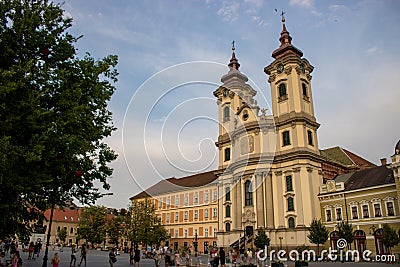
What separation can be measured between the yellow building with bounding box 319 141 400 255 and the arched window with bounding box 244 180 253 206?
1051 cm

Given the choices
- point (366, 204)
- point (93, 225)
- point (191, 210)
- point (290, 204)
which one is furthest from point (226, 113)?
point (93, 225)

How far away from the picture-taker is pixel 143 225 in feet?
184

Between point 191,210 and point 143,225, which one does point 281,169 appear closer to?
point 143,225

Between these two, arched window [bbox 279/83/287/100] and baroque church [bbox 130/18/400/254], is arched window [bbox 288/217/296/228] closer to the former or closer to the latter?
baroque church [bbox 130/18/400/254]

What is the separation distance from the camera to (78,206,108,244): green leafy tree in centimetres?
7162

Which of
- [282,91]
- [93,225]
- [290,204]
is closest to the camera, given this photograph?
[290,204]

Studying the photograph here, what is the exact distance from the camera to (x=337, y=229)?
47531mm

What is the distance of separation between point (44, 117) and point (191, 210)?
223ft

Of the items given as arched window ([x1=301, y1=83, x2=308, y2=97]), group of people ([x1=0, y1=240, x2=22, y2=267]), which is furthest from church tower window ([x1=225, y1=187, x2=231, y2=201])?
group of people ([x1=0, y1=240, x2=22, y2=267])

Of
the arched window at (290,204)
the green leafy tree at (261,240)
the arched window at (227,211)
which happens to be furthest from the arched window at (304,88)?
the green leafy tree at (261,240)

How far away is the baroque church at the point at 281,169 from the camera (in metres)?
48.9

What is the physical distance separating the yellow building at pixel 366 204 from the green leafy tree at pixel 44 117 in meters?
36.1

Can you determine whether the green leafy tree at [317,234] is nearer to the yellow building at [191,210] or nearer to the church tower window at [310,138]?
the church tower window at [310,138]

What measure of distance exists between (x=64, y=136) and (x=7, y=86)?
291cm
